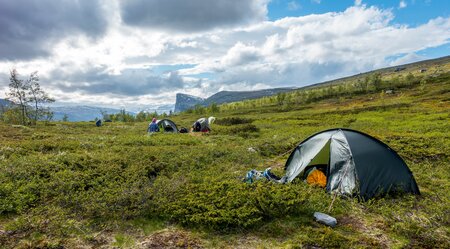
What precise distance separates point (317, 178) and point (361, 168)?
1901 mm

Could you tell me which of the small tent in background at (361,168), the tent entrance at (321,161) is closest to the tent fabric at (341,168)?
the small tent in background at (361,168)

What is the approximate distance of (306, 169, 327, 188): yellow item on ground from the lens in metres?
11.9

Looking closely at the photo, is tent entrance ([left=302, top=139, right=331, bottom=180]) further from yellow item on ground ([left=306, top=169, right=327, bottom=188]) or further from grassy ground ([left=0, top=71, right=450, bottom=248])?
grassy ground ([left=0, top=71, right=450, bottom=248])

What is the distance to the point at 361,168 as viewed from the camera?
1090 cm

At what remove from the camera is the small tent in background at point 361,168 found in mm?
10711

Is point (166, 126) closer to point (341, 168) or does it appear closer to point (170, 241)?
point (341, 168)

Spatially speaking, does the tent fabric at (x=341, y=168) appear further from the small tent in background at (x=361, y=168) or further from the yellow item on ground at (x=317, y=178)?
the yellow item on ground at (x=317, y=178)

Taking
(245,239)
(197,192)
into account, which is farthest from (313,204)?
(197,192)

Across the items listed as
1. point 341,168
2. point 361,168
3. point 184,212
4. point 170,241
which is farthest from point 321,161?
point 170,241

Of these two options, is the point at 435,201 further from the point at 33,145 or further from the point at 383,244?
the point at 33,145

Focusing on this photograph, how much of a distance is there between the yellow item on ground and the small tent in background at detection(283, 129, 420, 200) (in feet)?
1.02

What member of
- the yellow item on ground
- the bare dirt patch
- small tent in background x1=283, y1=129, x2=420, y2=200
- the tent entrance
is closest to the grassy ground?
the bare dirt patch

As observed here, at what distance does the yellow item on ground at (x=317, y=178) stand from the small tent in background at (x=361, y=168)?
311 mm

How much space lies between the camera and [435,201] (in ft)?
33.5
